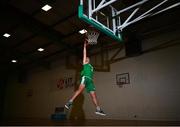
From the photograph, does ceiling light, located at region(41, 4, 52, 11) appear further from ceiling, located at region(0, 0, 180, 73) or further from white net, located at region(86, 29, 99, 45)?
white net, located at region(86, 29, 99, 45)

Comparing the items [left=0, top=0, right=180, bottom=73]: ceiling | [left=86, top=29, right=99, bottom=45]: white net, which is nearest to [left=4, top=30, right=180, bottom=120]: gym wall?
[left=0, top=0, right=180, bottom=73]: ceiling

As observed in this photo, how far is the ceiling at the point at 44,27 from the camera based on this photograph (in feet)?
29.0

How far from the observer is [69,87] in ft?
42.0

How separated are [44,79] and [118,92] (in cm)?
631

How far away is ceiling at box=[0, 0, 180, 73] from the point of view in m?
8.83

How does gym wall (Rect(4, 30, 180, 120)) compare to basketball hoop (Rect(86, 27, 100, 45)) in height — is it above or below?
below

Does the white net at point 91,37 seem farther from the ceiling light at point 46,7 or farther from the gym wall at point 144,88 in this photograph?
the gym wall at point 144,88

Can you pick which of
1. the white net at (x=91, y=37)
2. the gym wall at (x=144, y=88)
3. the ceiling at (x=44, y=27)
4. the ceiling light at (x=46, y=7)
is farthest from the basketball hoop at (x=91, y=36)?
the gym wall at (x=144, y=88)

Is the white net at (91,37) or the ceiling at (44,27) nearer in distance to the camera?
the white net at (91,37)

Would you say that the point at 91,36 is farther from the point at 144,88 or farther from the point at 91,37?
the point at 144,88

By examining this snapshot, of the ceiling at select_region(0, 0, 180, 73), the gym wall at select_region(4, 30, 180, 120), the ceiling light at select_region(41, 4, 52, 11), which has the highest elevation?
the ceiling light at select_region(41, 4, 52, 11)

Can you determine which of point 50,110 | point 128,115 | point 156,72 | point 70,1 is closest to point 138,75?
point 156,72

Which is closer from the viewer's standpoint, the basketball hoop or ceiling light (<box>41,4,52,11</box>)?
the basketball hoop

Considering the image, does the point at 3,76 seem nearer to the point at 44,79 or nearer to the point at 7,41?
the point at 44,79
